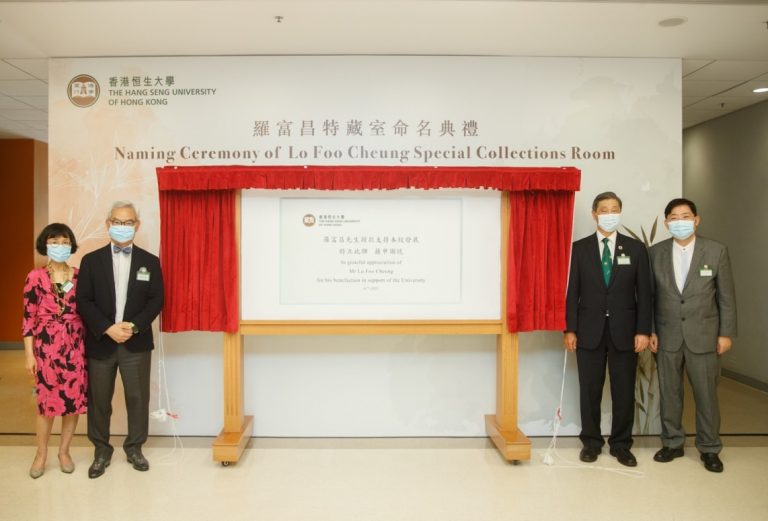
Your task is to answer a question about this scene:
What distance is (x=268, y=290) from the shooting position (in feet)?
11.9

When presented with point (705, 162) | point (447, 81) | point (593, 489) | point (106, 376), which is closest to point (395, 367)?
point (593, 489)

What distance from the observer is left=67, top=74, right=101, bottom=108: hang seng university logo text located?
413cm

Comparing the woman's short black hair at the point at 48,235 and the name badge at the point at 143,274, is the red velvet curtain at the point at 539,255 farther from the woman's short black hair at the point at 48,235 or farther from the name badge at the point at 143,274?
the woman's short black hair at the point at 48,235

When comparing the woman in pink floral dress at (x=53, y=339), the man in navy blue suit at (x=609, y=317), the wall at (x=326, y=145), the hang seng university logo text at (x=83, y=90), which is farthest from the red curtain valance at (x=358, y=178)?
the hang seng university logo text at (x=83, y=90)

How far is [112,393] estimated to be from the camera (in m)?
3.51

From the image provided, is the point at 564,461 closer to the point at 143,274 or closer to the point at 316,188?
the point at 316,188

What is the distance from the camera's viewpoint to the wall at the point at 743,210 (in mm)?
5590

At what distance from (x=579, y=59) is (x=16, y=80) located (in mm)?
4968

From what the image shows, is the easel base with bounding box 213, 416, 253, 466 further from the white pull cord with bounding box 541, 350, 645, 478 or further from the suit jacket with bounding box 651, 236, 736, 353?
the suit jacket with bounding box 651, 236, 736, 353

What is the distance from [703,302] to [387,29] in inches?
113

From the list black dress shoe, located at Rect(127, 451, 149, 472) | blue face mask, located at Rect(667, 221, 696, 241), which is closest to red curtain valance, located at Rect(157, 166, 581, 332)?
blue face mask, located at Rect(667, 221, 696, 241)

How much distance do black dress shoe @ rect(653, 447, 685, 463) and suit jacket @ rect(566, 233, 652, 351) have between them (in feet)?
2.62

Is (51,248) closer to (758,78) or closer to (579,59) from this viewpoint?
(579,59)

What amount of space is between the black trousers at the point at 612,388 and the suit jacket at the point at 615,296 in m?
0.07
